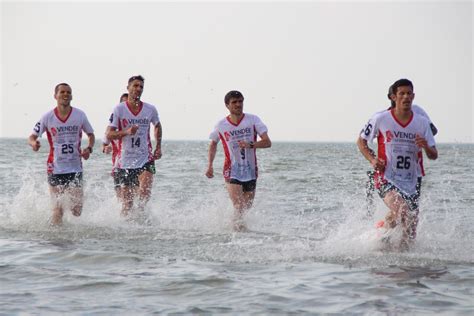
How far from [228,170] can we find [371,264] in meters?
3.32

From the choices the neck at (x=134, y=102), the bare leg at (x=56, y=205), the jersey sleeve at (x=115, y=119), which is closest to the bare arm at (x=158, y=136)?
A: the neck at (x=134, y=102)

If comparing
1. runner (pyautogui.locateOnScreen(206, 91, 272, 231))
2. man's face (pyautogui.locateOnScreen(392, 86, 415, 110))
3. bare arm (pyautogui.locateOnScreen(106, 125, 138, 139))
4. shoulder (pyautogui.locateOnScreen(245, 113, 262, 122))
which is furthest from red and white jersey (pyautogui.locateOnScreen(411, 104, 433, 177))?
bare arm (pyautogui.locateOnScreen(106, 125, 138, 139))

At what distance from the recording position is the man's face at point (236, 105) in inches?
405

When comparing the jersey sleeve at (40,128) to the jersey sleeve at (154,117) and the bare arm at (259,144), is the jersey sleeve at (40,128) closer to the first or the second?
the jersey sleeve at (154,117)

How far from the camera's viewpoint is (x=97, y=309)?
19.2 ft

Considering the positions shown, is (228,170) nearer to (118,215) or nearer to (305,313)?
(118,215)

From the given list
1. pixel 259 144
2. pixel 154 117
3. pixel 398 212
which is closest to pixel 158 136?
pixel 154 117

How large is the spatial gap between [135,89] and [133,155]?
93 centimetres

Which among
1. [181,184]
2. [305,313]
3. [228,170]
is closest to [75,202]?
[228,170]

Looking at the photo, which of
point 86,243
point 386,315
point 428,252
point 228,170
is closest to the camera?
point 386,315

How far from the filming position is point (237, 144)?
10.4 meters

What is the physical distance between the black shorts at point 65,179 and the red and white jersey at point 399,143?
4.20 m

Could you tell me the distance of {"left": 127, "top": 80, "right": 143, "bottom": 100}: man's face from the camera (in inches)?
422

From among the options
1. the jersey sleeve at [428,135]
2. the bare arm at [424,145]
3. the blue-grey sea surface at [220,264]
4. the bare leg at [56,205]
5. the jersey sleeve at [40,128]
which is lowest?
the blue-grey sea surface at [220,264]
